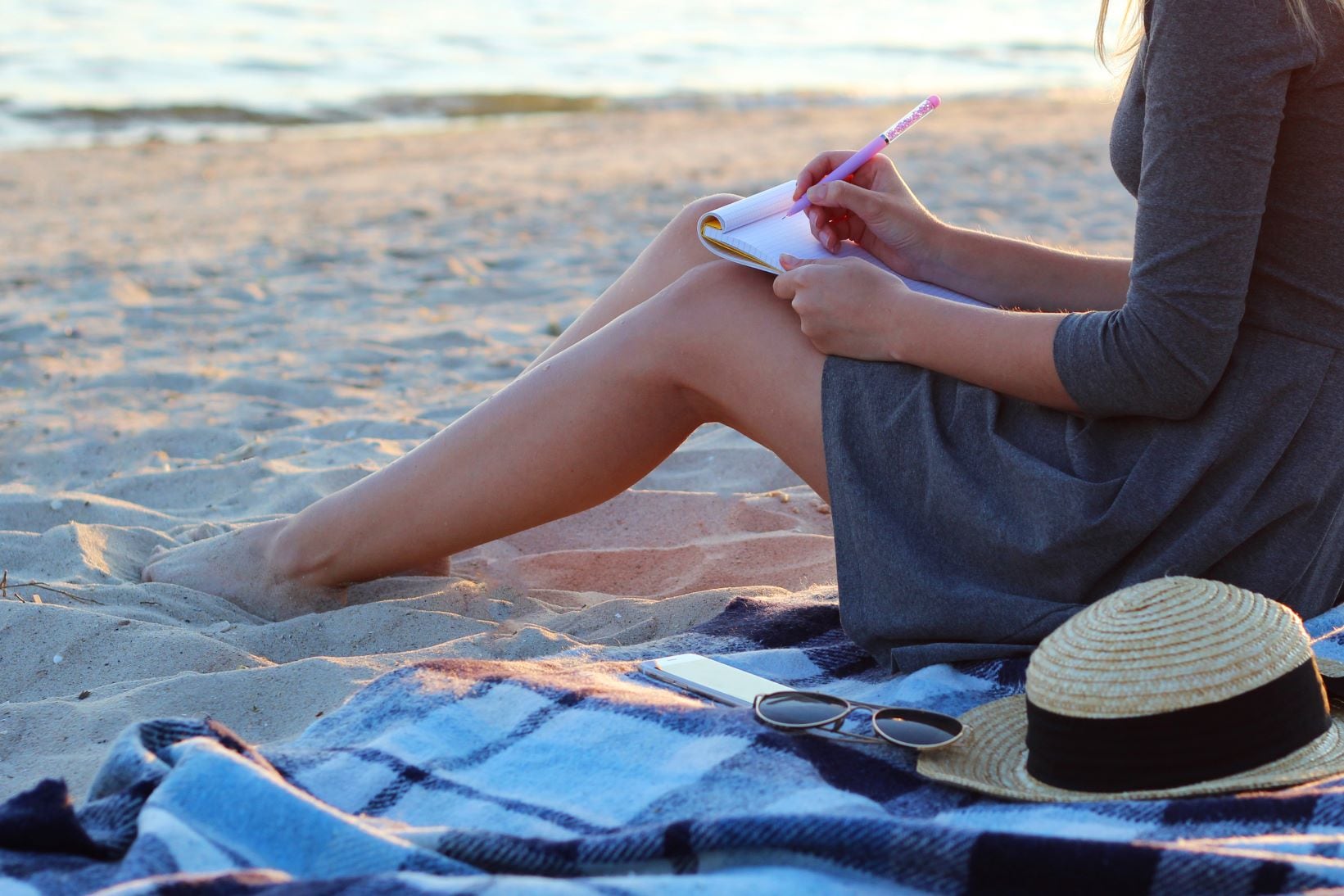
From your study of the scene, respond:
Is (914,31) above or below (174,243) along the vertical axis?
above

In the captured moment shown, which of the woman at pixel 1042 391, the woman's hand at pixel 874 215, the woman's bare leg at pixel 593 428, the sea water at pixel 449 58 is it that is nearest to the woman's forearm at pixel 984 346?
the woman at pixel 1042 391

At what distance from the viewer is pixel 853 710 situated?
182cm

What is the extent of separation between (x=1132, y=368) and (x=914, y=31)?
18893mm

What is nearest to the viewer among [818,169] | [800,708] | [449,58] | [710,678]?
[800,708]

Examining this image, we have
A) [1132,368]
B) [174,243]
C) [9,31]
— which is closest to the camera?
[1132,368]

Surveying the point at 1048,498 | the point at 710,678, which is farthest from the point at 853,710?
the point at 1048,498

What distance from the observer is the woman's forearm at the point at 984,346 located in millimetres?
1904

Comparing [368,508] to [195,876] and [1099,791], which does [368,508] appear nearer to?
[195,876]

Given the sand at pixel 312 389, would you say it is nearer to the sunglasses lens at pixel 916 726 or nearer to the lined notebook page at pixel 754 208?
the lined notebook page at pixel 754 208

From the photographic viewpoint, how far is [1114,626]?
4.91 ft

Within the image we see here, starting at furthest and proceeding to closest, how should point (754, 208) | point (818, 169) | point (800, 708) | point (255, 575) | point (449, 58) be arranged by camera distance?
point (449, 58)
point (255, 575)
point (818, 169)
point (754, 208)
point (800, 708)

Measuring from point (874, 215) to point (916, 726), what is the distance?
1.07m

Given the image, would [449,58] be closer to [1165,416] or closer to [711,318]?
[711,318]

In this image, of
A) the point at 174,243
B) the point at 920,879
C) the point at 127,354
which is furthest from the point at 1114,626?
the point at 174,243
